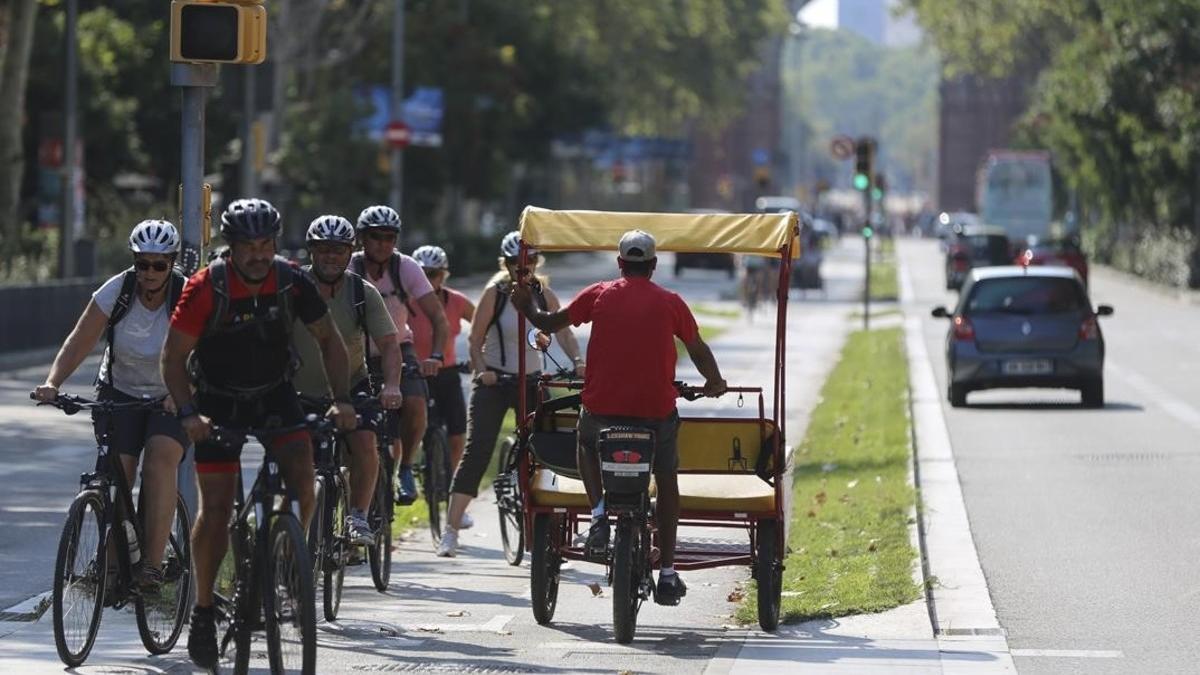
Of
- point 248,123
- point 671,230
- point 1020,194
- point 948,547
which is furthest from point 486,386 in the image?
point 1020,194

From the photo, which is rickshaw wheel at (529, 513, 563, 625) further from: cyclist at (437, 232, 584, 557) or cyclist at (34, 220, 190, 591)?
cyclist at (437, 232, 584, 557)

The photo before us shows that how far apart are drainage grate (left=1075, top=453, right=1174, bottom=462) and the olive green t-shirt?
9750 millimetres

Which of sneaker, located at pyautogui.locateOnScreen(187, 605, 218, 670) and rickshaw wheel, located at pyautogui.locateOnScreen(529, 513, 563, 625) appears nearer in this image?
sneaker, located at pyautogui.locateOnScreen(187, 605, 218, 670)

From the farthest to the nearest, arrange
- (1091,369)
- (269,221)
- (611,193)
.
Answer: (611,193)
(1091,369)
(269,221)

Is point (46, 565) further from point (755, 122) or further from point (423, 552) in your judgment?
point (755, 122)

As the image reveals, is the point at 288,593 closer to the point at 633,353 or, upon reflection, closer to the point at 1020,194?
the point at 633,353

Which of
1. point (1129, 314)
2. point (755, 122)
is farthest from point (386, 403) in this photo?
point (755, 122)

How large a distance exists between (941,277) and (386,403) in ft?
222

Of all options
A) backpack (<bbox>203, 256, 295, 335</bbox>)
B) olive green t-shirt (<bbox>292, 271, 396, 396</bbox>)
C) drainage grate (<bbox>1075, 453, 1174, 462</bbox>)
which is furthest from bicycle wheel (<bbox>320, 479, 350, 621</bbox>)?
drainage grate (<bbox>1075, 453, 1174, 462</bbox>)

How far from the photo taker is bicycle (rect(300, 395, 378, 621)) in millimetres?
10727

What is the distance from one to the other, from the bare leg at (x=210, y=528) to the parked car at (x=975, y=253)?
54605 millimetres

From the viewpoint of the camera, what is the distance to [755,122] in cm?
17525

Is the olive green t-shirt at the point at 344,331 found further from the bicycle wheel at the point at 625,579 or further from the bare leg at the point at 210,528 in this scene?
the bare leg at the point at 210,528

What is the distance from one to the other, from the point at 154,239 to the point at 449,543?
4171 millimetres
